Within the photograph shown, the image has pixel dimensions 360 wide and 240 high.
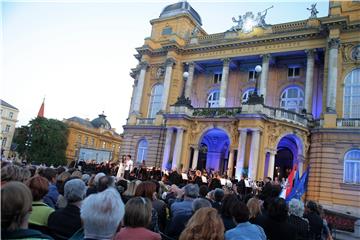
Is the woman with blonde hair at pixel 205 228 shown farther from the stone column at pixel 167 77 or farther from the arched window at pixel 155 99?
the arched window at pixel 155 99

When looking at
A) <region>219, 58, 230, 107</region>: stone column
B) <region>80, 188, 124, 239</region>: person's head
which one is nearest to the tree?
<region>219, 58, 230, 107</region>: stone column

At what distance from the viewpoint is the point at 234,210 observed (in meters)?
4.59

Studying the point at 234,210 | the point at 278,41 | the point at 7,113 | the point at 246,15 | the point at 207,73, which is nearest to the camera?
the point at 234,210

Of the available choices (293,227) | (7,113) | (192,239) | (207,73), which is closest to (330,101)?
(207,73)

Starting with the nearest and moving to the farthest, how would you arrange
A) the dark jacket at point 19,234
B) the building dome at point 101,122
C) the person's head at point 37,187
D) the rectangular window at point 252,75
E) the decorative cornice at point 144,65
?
the dark jacket at point 19,234 < the person's head at point 37,187 < the rectangular window at point 252,75 < the decorative cornice at point 144,65 < the building dome at point 101,122

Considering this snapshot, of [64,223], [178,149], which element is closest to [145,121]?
[178,149]

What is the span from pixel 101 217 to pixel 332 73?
26145 mm

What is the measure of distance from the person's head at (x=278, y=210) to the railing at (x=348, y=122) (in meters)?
21.3

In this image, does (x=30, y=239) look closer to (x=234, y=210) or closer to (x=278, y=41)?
(x=234, y=210)

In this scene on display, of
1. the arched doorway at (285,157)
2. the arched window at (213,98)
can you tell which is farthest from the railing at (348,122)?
the arched window at (213,98)

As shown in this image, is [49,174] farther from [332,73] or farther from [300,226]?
[332,73]

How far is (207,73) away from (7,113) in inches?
1919

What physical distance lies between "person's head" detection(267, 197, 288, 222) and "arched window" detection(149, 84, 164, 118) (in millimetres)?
30365

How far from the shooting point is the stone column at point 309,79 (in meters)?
26.9
